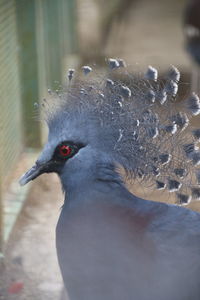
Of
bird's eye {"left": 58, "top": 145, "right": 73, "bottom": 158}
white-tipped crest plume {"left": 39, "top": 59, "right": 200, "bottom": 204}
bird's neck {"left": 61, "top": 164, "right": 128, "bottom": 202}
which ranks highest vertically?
white-tipped crest plume {"left": 39, "top": 59, "right": 200, "bottom": 204}

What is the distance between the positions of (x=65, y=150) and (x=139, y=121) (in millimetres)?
268

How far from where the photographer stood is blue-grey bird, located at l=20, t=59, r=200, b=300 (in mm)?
1884

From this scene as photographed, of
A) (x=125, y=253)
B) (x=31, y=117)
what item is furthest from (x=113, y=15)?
(x=125, y=253)

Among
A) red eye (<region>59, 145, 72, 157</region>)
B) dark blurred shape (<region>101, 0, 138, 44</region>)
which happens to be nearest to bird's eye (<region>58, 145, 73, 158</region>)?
red eye (<region>59, 145, 72, 157</region>)

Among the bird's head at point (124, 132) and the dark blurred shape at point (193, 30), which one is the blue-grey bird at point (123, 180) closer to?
the bird's head at point (124, 132)

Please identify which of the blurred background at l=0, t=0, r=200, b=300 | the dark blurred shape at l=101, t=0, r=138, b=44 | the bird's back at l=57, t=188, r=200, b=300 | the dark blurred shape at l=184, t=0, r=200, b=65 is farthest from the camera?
the dark blurred shape at l=101, t=0, r=138, b=44

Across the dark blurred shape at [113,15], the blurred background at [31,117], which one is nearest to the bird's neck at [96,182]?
the blurred background at [31,117]

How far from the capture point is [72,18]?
5359mm

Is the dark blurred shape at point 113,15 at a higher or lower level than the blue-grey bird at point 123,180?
higher

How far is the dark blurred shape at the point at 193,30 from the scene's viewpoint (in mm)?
5645

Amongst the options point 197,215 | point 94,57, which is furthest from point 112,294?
point 94,57

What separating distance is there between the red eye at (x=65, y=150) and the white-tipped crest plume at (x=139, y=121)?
6 cm

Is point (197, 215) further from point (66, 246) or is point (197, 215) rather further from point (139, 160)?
point (66, 246)

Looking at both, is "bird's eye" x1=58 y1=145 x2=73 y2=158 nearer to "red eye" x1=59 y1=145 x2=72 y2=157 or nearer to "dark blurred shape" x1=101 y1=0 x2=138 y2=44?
"red eye" x1=59 y1=145 x2=72 y2=157
